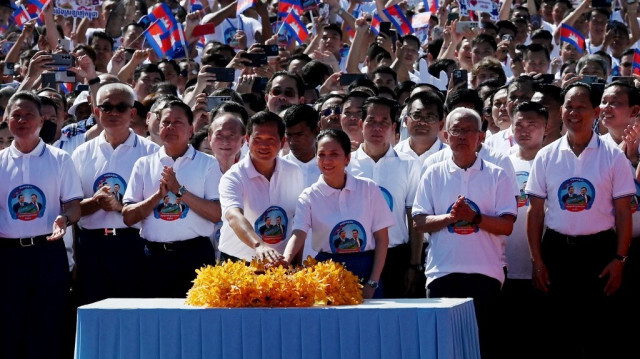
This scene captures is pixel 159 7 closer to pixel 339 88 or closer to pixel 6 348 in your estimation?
pixel 339 88

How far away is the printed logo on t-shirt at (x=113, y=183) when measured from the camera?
9125 millimetres

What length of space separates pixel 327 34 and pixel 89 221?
5.75 metres

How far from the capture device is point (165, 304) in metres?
7.00

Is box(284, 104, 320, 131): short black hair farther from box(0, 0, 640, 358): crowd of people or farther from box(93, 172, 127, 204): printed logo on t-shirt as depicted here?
box(93, 172, 127, 204): printed logo on t-shirt

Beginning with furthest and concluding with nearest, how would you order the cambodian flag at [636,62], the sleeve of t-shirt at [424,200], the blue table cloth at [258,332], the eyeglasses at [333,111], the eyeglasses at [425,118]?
1. the cambodian flag at [636,62]
2. the eyeglasses at [333,111]
3. the eyeglasses at [425,118]
4. the sleeve of t-shirt at [424,200]
5. the blue table cloth at [258,332]

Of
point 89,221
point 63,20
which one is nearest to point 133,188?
point 89,221

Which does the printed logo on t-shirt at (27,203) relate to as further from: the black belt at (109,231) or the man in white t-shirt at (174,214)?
the man in white t-shirt at (174,214)

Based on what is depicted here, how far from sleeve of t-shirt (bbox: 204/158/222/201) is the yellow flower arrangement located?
1854 mm

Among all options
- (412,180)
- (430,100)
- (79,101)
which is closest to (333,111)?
(430,100)

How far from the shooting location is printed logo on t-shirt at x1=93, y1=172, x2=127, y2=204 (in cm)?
912

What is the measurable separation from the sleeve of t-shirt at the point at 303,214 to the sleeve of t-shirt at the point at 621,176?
2.12 m

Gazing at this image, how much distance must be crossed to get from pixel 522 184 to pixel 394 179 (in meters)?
0.93

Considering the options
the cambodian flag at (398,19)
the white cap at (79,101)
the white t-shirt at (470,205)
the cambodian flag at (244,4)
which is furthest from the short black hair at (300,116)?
the cambodian flag at (398,19)

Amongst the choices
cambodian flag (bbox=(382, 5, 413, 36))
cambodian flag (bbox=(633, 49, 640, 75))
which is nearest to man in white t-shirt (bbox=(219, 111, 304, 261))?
cambodian flag (bbox=(633, 49, 640, 75))
